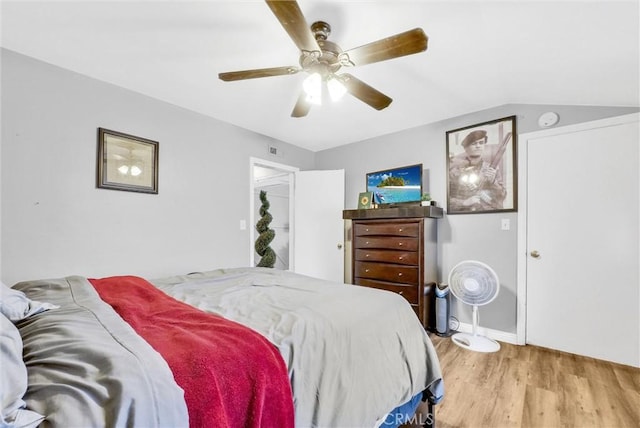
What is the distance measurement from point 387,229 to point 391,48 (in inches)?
75.5

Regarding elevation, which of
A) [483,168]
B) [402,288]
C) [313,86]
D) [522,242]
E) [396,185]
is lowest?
[402,288]

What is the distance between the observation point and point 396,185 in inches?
135

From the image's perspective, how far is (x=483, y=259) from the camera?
113 inches

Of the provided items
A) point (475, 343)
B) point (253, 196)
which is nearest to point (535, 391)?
point (475, 343)

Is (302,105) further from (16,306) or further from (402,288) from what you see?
(402,288)

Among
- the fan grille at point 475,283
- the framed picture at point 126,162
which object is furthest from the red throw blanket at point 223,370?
the fan grille at point 475,283

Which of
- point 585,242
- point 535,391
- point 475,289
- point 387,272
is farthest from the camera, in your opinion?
point 387,272

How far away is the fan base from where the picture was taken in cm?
254

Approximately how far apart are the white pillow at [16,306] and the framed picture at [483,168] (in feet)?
10.6

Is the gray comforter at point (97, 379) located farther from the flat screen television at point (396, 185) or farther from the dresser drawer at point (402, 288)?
the flat screen television at point (396, 185)

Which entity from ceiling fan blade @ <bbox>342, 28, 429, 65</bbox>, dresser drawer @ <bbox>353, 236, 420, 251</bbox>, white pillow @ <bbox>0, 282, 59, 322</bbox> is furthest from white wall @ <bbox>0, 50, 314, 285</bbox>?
ceiling fan blade @ <bbox>342, 28, 429, 65</bbox>

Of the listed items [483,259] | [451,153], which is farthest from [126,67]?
[483,259]

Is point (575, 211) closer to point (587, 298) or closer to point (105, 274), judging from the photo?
point (587, 298)

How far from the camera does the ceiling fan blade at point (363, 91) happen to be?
1.77 meters
